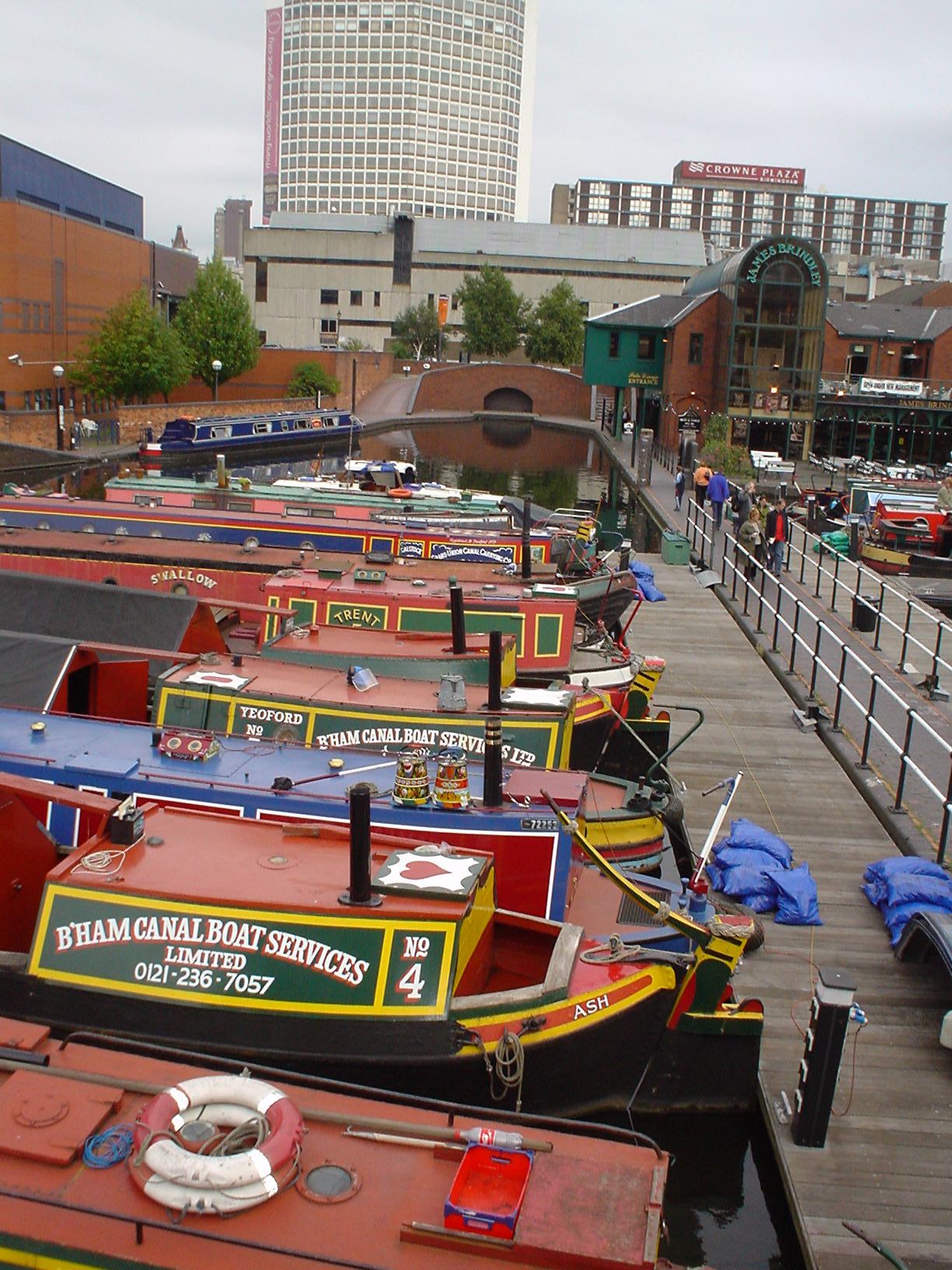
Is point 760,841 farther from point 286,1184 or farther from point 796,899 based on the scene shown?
point 286,1184

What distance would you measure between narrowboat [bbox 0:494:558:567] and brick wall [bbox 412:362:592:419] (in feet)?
212

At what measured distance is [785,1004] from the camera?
35.3 feet

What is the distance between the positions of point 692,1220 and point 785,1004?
2.15 m

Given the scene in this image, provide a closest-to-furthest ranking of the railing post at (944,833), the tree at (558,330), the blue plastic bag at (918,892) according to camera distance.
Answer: the blue plastic bag at (918,892) < the railing post at (944,833) < the tree at (558,330)

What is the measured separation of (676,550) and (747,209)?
167 m

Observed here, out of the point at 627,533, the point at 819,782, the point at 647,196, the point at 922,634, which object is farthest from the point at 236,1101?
the point at 647,196

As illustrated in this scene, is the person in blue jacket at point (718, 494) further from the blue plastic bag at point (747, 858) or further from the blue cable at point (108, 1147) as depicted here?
the blue cable at point (108, 1147)

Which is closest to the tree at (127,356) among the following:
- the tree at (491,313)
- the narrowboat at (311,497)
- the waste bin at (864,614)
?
the narrowboat at (311,497)

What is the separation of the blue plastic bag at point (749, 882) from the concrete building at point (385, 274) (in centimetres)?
9933

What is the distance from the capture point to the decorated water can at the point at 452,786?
10.1 m

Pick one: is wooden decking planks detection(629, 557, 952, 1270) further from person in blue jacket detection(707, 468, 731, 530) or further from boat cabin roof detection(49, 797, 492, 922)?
person in blue jacket detection(707, 468, 731, 530)

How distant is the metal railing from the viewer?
47.9 ft

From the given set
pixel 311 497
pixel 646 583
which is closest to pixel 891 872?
pixel 646 583

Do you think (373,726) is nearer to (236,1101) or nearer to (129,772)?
(129,772)
